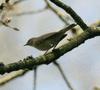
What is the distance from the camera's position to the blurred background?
0.68 metres

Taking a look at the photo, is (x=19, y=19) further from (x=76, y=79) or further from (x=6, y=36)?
(x=76, y=79)

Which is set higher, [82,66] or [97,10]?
[97,10]

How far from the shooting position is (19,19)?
754 mm

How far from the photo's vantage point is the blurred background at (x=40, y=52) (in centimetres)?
68

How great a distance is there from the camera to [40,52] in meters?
0.70

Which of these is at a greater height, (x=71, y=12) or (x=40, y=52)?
(x=71, y=12)

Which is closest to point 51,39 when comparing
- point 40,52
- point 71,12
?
point 71,12

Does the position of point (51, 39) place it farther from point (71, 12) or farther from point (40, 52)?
point (40, 52)

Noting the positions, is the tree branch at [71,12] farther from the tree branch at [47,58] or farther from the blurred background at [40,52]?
the blurred background at [40,52]

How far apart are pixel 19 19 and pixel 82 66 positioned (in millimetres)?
194

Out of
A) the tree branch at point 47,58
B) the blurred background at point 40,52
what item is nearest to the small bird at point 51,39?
the tree branch at point 47,58

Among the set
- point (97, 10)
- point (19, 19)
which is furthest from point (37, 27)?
point (97, 10)

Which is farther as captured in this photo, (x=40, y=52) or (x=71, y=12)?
(x=40, y=52)

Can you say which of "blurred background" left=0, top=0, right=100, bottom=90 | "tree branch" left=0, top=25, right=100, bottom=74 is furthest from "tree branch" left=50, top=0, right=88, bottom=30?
"blurred background" left=0, top=0, right=100, bottom=90
